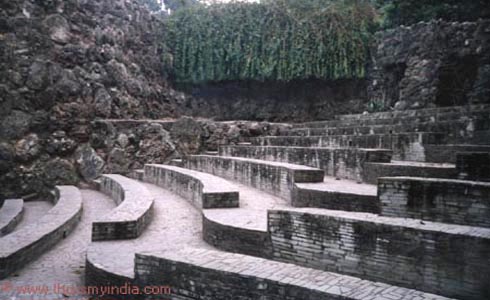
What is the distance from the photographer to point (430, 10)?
13102 mm

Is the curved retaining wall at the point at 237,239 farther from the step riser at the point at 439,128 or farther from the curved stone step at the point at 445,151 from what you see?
the step riser at the point at 439,128

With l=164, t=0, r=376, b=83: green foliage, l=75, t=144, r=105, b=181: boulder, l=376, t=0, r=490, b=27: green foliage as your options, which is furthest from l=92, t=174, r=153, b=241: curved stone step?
l=376, t=0, r=490, b=27: green foliage

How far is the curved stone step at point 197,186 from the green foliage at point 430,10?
982 centimetres

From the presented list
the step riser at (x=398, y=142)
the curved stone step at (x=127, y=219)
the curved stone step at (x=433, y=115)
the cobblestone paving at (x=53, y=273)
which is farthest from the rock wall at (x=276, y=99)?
the cobblestone paving at (x=53, y=273)

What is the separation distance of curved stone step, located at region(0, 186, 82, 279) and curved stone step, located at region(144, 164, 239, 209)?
2050mm

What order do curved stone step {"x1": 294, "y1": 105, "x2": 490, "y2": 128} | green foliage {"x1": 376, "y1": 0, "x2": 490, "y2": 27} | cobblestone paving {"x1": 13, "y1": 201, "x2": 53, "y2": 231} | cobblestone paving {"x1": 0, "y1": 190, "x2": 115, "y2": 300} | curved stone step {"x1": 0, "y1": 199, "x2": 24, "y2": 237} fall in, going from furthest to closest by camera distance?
green foliage {"x1": 376, "y1": 0, "x2": 490, "y2": 27} → cobblestone paving {"x1": 13, "y1": 201, "x2": 53, "y2": 231} → curved stone step {"x1": 294, "y1": 105, "x2": 490, "y2": 128} → curved stone step {"x1": 0, "y1": 199, "x2": 24, "y2": 237} → cobblestone paving {"x1": 0, "y1": 190, "x2": 115, "y2": 300}

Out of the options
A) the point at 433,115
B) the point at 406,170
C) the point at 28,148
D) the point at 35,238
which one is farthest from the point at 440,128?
the point at 28,148

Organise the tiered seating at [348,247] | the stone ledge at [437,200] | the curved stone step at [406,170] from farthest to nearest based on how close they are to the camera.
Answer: the curved stone step at [406,170]
the stone ledge at [437,200]
the tiered seating at [348,247]

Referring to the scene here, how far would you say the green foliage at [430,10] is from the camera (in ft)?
40.2

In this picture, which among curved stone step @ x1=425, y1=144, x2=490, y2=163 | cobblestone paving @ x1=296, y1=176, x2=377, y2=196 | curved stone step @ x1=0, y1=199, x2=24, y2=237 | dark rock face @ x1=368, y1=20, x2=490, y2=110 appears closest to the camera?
cobblestone paving @ x1=296, y1=176, x2=377, y2=196

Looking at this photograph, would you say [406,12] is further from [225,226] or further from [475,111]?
[225,226]

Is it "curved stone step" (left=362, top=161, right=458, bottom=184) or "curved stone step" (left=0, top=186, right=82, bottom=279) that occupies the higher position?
"curved stone step" (left=362, top=161, right=458, bottom=184)

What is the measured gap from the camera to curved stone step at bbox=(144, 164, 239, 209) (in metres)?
5.88

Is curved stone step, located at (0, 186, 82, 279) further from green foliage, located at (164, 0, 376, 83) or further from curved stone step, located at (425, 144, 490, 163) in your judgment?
green foliage, located at (164, 0, 376, 83)
